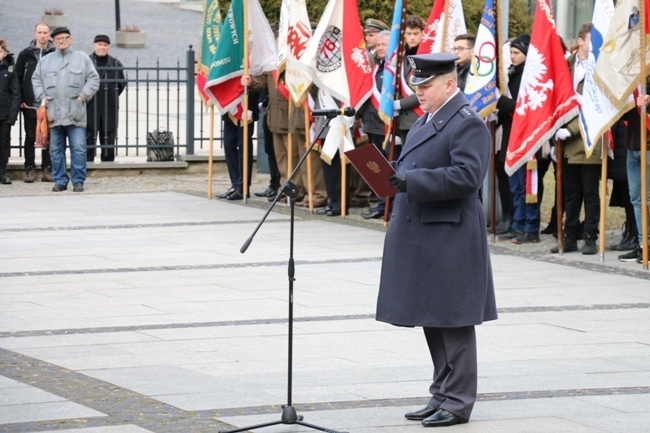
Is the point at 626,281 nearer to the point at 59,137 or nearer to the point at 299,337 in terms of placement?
the point at 299,337

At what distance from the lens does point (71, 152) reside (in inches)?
720

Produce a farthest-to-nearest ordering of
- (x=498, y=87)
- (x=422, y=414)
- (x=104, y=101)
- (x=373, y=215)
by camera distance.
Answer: (x=104, y=101) < (x=373, y=215) < (x=498, y=87) < (x=422, y=414)

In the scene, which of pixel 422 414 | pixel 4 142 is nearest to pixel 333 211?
pixel 4 142

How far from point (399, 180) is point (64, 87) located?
1173cm

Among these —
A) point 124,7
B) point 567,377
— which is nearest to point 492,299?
point 567,377

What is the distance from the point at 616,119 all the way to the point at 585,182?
96 centimetres

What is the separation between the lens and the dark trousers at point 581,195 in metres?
13.4

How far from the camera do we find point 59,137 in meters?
18.2

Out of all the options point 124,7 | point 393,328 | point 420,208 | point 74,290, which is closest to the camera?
point 420,208

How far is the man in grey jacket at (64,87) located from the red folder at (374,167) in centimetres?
1146

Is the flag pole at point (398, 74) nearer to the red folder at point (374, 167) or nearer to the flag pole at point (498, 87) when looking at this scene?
the flag pole at point (498, 87)

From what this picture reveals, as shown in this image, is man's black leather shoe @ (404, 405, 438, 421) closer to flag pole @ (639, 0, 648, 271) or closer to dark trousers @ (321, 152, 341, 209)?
flag pole @ (639, 0, 648, 271)

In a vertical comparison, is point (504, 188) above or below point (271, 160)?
below

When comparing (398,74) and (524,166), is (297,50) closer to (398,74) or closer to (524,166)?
(398,74)
